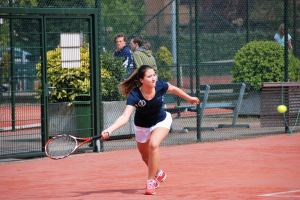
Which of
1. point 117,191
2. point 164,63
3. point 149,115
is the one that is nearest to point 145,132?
point 149,115

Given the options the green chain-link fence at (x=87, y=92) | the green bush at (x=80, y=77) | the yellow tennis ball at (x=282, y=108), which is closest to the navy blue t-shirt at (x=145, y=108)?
the green chain-link fence at (x=87, y=92)

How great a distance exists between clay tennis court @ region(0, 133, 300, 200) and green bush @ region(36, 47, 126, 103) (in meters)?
1.34

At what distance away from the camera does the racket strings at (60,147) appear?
222 inches

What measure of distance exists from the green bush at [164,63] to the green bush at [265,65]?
6.92 ft

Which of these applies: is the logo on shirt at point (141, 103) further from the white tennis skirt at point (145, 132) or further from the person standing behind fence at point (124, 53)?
the person standing behind fence at point (124, 53)

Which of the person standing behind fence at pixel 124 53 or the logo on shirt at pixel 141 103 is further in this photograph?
the person standing behind fence at pixel 124 53

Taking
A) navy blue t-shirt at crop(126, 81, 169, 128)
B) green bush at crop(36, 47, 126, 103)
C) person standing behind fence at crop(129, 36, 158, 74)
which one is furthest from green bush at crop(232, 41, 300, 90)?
navy blue t-shirt at crop(126, 81, 169, 128)

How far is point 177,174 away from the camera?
20.8 feet

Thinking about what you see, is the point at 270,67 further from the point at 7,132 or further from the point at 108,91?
the point at 7,132

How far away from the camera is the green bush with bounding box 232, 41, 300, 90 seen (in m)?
11.4

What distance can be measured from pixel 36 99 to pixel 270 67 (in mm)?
5732

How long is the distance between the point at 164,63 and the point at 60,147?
9.76 metres

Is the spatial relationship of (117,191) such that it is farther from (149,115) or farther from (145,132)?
(149,115)

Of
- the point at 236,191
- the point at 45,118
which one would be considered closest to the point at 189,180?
the point at 236,191
